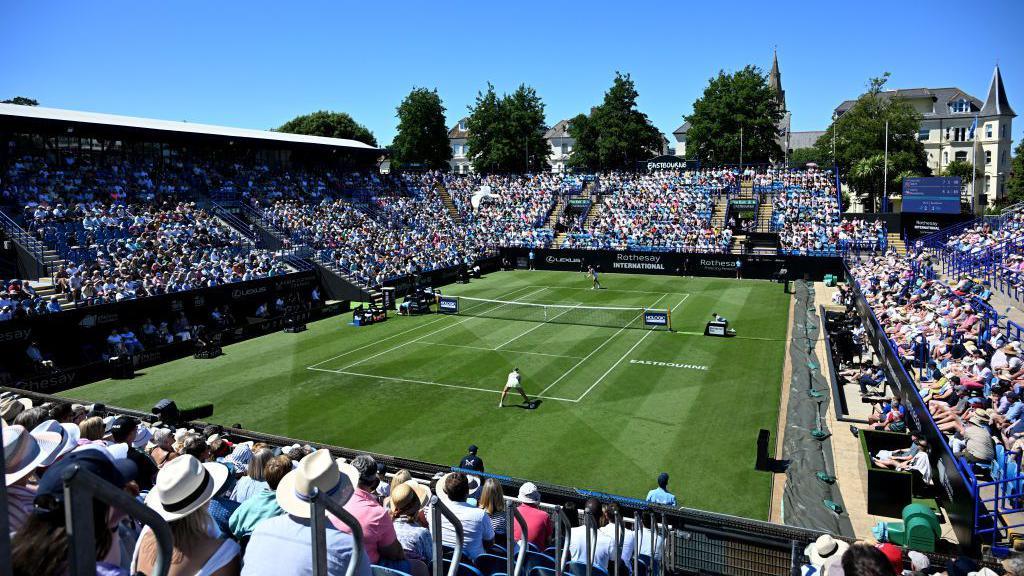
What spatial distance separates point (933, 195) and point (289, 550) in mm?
57154

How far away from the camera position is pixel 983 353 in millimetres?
17047

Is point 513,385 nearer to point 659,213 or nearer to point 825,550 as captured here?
point 825,550

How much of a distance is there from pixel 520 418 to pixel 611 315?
16142 mm

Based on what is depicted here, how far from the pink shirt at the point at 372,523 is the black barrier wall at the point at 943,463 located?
33.5 feet

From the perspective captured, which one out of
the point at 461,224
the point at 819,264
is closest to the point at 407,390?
the point at 819,264

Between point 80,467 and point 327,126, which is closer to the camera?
point 80,467

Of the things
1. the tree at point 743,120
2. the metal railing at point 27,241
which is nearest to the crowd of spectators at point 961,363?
the metal railing at point 27,241

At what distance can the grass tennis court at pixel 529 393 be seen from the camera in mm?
16844

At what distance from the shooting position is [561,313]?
36.3 metres

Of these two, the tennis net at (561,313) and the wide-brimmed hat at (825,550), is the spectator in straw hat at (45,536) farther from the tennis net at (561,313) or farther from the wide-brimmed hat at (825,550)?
the tennis net at (561,313)

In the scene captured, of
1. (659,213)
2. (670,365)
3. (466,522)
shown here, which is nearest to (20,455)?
(466,522)

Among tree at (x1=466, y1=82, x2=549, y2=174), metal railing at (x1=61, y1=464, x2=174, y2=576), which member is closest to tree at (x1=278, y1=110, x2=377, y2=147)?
tree at (x1=466, y1=82, x2=549, y2=174)

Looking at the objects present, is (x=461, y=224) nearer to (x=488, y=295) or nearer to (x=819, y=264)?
(x=488, y=295)

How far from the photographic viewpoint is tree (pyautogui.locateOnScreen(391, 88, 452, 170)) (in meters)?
92.8
